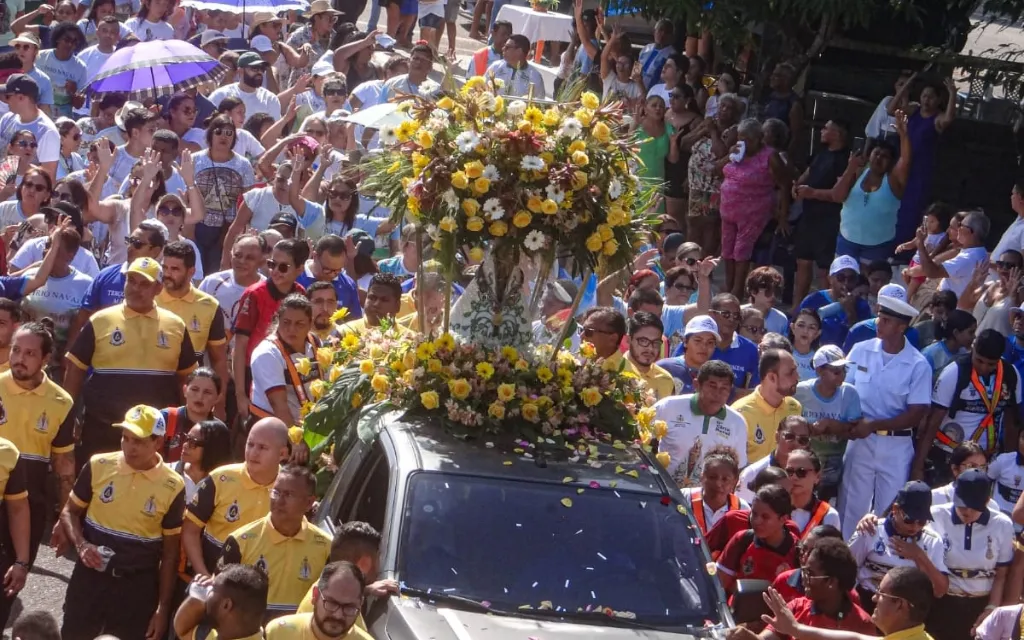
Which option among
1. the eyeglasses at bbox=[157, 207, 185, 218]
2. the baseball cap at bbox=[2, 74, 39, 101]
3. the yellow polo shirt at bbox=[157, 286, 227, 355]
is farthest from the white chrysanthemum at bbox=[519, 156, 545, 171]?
the baseball cap at bbox=[2, 74, 39, 101]

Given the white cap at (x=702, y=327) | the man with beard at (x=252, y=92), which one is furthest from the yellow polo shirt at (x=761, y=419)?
the man with beard at (x=252, y=92)

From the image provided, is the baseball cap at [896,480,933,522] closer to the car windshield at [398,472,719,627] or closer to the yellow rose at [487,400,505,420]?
the car windshield at [398,472,719,627]

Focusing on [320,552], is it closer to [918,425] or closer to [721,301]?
[721,301]

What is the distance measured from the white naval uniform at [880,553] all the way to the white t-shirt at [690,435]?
93 cm

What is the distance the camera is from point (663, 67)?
16938 mm

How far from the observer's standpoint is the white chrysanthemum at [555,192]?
7.67 m

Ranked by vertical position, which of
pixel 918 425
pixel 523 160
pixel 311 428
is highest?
pixel 523 160

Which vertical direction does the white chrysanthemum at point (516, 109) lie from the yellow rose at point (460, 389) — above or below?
above

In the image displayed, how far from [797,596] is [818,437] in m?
2.92

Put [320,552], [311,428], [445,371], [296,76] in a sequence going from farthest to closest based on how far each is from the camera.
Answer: [296,76]
[311,428]
[445,371]
[320,552]

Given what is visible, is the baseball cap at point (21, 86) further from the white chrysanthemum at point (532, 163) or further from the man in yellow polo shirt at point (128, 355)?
the white chrysanthemum at point (532, 163)

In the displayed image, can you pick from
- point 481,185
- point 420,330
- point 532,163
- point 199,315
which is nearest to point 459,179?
point 481,185

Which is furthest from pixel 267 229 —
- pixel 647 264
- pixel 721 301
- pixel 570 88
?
pixel 570 88

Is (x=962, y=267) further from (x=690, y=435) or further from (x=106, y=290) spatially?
(x=106, y=290)
